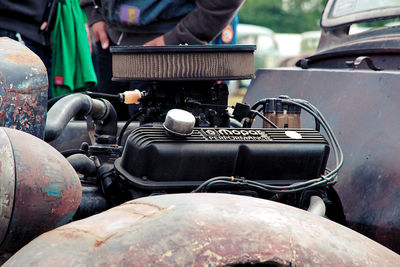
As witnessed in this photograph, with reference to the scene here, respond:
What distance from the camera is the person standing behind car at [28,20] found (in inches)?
112

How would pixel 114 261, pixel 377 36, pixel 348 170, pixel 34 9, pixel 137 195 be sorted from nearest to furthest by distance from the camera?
pixel 114 261, pixel 137 195, pixel 348 170, pixel 377 36, pixel 34 9

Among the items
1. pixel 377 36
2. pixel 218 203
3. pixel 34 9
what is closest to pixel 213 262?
pixel 218 203

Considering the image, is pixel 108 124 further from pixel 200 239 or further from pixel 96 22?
pixel 96 22

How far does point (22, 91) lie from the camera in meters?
1.40

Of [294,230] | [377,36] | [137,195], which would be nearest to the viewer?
[294,230]

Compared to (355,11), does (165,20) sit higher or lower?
lower

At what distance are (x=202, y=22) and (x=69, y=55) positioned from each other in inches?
28.0

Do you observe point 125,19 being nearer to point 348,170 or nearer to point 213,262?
point 348,170

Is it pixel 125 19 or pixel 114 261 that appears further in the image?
pixel 125 19

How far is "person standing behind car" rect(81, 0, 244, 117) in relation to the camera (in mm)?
3025

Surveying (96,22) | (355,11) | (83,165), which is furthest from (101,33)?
(83,165)

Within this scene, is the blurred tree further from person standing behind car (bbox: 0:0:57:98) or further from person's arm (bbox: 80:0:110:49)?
person standing behind car (bbox: 0:0:57:98)

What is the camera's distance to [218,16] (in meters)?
3.07

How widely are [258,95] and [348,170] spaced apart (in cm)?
72
